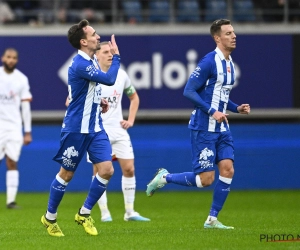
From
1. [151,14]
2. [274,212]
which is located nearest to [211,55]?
[274,212]

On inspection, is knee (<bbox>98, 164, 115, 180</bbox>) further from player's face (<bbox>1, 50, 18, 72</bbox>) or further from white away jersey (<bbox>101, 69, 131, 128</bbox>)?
player's face (<bbox>1, 50, 18, 72</bbox>)

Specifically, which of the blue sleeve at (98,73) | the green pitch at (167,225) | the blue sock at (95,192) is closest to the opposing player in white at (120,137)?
the green pitch at (167,225)

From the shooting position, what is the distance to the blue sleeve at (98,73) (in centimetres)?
852

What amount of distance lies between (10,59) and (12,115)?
91 centimetres

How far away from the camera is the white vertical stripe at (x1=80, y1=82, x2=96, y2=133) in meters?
8.74

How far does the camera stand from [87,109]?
28.8 feet

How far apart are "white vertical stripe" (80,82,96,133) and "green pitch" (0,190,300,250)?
1.13m

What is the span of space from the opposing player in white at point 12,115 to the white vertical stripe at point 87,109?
5006 millimetres

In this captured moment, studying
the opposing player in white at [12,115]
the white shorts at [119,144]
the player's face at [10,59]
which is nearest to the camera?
the white shorts at [119,144]

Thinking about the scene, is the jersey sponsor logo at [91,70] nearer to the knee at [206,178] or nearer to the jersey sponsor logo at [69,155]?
the jersey sponsor logo at [69,155]

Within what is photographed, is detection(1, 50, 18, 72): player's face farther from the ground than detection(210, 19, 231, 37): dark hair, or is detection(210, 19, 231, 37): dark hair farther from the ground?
detection(210, 19, 231, 37): dark hair

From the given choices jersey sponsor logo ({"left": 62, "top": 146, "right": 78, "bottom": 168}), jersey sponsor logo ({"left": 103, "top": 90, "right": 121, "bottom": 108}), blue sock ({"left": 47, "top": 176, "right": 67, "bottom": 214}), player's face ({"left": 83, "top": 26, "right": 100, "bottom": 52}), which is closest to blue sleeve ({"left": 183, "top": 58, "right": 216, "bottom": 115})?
player's face ({"left": 83, "top": 26, "right": 100, "bottom": 52})

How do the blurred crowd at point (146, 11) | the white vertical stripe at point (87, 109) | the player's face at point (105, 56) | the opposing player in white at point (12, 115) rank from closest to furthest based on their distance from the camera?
the white vertical stripe at point (87, 109) < the player's face at point (105, 56) < the opposing player in white at point (12, 115) < the blurred crowd at point (146, 11)

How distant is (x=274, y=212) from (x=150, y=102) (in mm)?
5944
